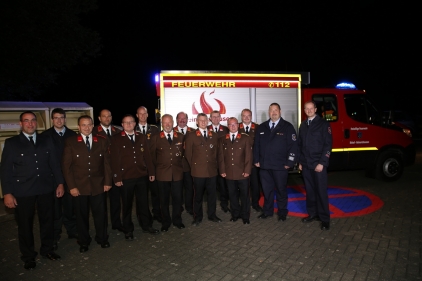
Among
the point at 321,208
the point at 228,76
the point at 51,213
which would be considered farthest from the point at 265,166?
the point at 51,213

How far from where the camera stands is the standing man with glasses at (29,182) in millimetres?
4078

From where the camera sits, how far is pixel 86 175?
453cm

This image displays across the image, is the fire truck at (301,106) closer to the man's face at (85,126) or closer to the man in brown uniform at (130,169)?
A: the man in brown uniform at (130,169)

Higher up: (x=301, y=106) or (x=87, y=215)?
(x=301, y=106)

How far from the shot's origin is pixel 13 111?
7.50 m

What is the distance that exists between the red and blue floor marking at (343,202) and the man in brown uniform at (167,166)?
2.03m

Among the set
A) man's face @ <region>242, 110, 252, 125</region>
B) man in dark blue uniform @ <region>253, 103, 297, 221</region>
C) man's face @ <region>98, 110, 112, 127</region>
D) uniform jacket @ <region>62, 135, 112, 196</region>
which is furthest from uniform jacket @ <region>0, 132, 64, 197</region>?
man's face @ <region>242, 110, 252, 125</region>

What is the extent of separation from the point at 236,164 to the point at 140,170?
1642 mm

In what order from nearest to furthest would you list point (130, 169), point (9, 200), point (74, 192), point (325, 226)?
point (9, 200) → point (74, 192) → point (130, 169) → point (325, 226)

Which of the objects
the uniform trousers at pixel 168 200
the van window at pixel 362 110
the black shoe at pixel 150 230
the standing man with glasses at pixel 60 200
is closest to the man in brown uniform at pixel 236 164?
the uniform trousers at pixel 168 200

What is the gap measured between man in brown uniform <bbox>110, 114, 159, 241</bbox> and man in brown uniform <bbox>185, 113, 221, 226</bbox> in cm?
76

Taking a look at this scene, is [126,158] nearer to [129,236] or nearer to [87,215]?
[87,215]

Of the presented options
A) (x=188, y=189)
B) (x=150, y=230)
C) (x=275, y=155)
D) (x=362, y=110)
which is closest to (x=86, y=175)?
→ (x=150, y=230)

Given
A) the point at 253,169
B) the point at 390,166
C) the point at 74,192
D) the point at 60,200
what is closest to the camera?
the point at 74,192
